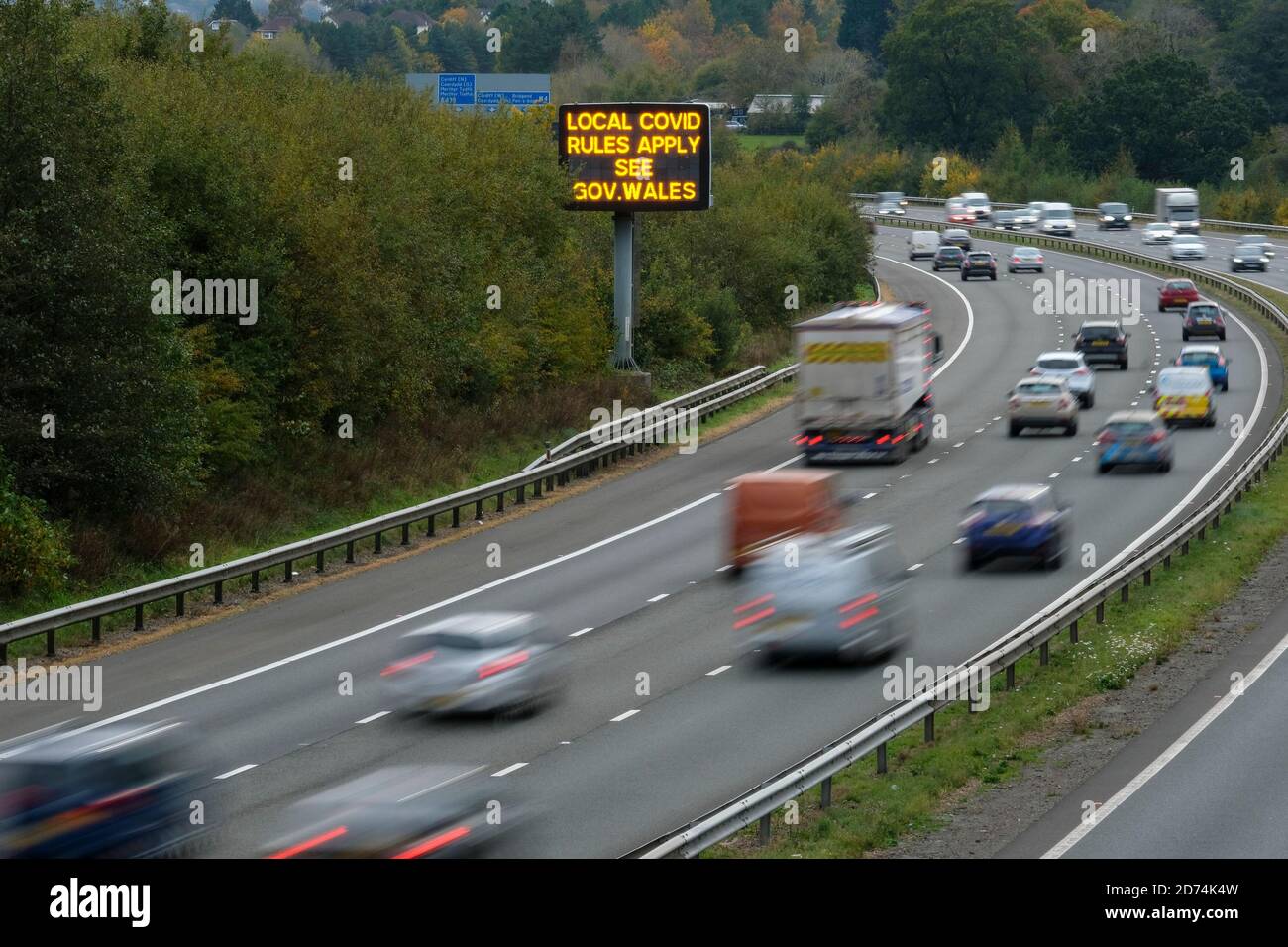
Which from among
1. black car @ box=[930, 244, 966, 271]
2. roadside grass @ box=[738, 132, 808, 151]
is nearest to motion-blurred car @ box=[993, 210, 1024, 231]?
black car @ box=[930, 244, 966, 271]

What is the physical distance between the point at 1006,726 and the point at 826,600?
3211 mm

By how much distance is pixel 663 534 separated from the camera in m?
36.0

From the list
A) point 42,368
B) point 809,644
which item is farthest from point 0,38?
point 809,644

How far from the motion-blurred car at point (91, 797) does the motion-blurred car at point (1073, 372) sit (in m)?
38.0

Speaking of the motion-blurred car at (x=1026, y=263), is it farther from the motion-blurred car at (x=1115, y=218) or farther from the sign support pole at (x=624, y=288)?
the sign support pole at (x=624, y=288)

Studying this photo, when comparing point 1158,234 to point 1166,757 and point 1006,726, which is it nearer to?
point 1006,726

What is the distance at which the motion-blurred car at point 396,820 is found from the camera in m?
14.7

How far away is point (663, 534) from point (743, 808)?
18.8m

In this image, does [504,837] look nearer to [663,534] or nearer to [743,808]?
[743,808]

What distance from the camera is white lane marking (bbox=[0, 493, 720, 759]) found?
23203 millimetres

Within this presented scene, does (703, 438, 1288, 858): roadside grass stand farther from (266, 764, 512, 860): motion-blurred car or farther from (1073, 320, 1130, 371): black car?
(1073, 320, 1130, 371): black car

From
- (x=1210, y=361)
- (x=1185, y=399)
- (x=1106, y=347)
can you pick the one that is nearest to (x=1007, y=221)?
(x=1106, y=347)

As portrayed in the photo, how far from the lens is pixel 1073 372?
52.1m

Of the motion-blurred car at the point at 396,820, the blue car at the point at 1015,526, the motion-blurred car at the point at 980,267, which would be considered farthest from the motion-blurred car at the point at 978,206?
the motion-blurred car at the point at 396,820
